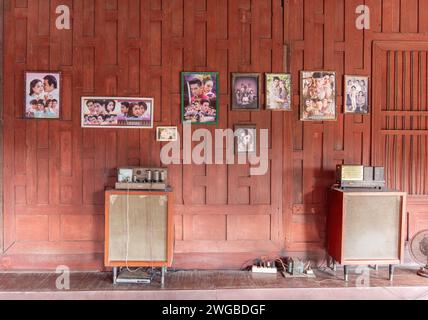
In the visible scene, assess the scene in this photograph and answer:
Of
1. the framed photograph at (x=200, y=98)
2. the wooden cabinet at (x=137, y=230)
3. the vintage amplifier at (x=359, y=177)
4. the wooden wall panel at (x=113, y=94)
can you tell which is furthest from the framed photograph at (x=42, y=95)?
the vintage amplifier at (x=359, y=177)

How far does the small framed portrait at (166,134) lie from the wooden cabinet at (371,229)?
179cm

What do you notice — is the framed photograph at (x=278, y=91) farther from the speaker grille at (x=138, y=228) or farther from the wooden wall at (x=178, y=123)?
the speaker grille at (x=138, y=228)

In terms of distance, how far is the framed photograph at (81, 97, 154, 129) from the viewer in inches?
144

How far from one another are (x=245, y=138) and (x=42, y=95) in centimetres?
218

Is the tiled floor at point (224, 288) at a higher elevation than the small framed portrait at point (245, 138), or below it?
below

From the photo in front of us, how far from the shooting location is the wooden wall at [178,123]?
3670 millimetres

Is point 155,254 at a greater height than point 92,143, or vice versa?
point 92,143

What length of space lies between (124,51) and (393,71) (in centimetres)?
292

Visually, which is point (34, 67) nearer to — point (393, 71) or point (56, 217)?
point (56, 217)

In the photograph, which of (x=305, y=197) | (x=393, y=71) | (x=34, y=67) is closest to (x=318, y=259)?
(x=305, y=197)

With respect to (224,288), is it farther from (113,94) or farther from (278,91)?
(113,94)


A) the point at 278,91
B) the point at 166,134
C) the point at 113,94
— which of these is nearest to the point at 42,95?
the point at 113,94

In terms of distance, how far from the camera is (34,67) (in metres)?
3.67

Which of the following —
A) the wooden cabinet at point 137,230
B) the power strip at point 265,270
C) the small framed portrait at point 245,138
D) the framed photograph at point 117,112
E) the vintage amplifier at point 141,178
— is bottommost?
the power strip at point 265,270
